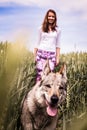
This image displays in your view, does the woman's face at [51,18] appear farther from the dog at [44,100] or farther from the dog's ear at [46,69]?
the dog's ear at [46,69]

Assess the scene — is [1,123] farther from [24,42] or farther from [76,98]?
[76,98]

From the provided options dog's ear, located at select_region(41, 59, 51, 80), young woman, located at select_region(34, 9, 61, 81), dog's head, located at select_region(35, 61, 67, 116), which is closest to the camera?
dog's ear, located at select_region(41, 59, 51, 80)

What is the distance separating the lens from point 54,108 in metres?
3.91

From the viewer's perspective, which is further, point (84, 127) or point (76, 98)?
point (76, 98)

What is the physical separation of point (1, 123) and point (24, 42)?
20 centimetres

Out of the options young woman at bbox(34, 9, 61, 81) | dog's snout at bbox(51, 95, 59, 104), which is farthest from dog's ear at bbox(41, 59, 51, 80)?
young woman at bbox(34, 9, 61, 81)

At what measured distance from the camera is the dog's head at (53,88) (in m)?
3.87

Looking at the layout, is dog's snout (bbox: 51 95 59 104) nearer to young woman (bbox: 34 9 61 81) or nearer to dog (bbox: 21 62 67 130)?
dog (bbox: 21 62 67 130)

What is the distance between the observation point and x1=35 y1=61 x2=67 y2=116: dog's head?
3.87m

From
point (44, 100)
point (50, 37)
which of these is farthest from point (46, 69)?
point (50, 37)

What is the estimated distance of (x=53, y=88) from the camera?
4020 millimetres

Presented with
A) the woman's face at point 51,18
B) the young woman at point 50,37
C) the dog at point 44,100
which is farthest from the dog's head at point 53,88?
the woman's face at point 51,18

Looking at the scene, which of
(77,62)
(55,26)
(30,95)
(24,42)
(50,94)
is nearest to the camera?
(24,42)

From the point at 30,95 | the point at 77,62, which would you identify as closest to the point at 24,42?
the point at 30,95
